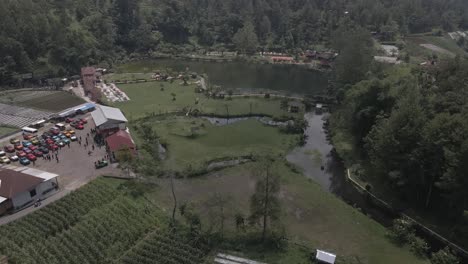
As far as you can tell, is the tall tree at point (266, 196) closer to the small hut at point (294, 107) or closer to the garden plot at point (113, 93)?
the small hut at point (294, 107)

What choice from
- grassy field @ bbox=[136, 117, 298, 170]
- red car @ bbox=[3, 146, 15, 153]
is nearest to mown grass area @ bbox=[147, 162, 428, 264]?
grassy field @ bbox=[136, 117, 298, 170]

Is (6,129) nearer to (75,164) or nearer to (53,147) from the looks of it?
(53,147)

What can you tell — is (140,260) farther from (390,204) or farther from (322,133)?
(322,133)

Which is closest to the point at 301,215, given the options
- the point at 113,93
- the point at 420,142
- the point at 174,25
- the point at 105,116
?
the point at 420,142

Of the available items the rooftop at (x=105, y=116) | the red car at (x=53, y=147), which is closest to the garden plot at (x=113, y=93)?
the rooftop at (x=105, y=116)

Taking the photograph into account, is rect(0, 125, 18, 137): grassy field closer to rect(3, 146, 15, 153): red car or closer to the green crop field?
rect(3, 146, 15, 153): red car

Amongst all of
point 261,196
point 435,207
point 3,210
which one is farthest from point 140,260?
point 435,207

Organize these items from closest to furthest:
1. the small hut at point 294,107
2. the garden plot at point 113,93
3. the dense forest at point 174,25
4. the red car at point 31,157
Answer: the red car at point 31,157 → the small hut at point 294,107 → the garden plot at point 113,93 → the dense forest at point 174,25
